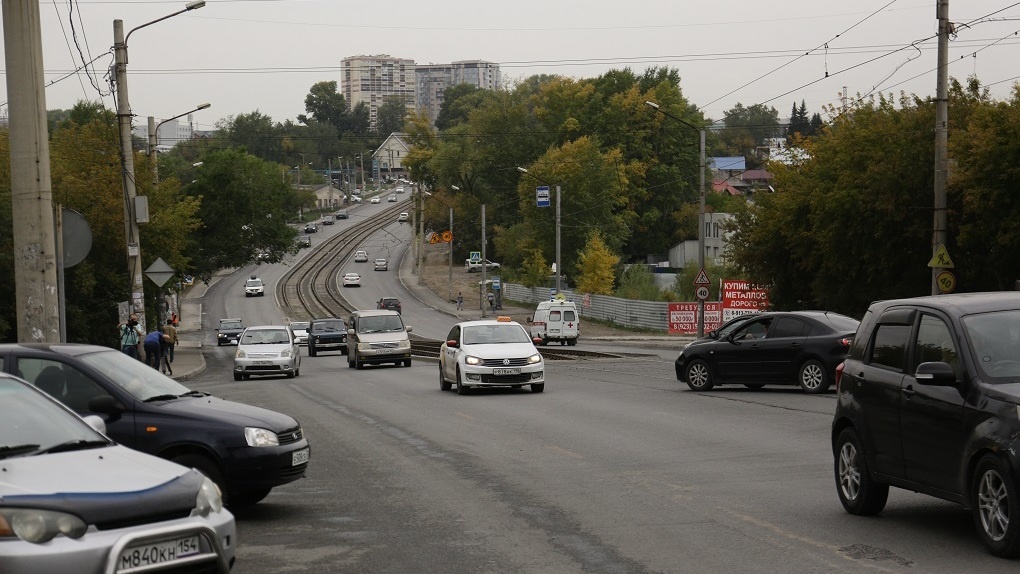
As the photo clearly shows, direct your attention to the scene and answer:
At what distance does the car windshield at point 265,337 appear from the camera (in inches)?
1535

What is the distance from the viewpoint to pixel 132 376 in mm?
10938

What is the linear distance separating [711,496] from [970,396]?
333 centimetres

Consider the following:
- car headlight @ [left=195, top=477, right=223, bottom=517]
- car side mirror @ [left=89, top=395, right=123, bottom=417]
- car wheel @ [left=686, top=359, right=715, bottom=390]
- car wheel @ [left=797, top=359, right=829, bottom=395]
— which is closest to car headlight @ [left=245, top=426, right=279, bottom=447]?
car side mirror @ [left=89, top=395, right=123, bottom=417]

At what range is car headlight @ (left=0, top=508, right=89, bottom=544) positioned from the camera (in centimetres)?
620

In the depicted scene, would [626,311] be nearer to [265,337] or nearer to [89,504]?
[265,337]

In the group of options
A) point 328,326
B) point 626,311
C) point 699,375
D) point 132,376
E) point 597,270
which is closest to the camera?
point 132,376

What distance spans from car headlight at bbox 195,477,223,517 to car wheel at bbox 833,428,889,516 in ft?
17.5

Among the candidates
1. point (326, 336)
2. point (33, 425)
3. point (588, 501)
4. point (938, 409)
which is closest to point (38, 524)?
point (33, 425)

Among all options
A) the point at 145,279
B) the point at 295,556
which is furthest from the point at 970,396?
the point at 145,279

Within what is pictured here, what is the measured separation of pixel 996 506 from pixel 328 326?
51500 mm

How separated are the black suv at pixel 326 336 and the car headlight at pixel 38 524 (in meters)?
51.1

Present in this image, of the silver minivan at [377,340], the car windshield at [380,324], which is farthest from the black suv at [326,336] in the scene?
the car windshield at [380,324]

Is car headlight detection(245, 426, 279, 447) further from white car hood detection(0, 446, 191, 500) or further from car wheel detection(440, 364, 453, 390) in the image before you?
car wheel detection(440, 364, 453, 390)

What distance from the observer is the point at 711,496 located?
11.4m
